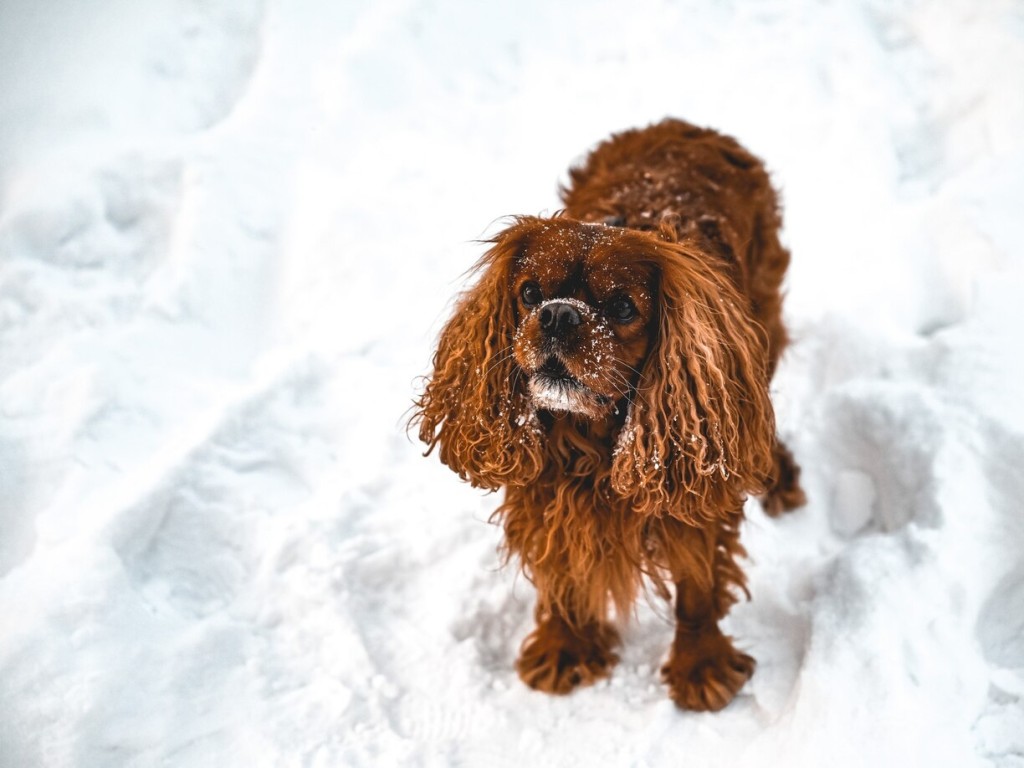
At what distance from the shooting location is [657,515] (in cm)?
253

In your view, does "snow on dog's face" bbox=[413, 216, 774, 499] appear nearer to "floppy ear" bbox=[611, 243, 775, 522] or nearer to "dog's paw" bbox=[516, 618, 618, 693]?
"floppy ear" bbox=[611, 243, 775, 522]

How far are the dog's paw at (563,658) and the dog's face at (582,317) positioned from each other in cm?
89

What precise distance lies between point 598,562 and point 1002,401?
1645 mm

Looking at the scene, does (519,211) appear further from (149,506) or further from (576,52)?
(149,506)

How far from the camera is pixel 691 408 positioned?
7.77 feet

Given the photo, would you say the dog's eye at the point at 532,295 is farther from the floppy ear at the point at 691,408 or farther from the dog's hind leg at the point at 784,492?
the dog's hind leg at the point at 784,492

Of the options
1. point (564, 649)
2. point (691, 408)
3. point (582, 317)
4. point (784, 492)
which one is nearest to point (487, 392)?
point (582, 317)

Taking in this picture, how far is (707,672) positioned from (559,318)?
127cm

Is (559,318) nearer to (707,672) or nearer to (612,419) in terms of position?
(612,419)

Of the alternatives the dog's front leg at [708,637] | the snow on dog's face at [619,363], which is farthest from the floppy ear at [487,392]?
the dog's front leg at [708,637]

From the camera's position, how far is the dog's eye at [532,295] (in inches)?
93.4

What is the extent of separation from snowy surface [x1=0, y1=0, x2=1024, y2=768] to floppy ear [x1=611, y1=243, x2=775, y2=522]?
2.42 ft

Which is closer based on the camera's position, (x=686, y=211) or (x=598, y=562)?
(x=598, y=562)

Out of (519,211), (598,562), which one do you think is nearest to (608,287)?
(598,562)
